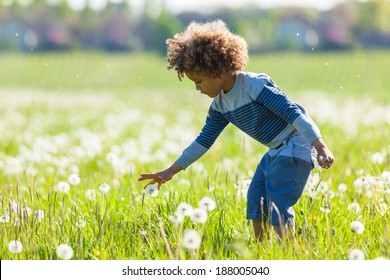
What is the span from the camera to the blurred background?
165 ft

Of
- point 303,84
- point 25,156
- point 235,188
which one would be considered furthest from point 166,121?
point 303,84

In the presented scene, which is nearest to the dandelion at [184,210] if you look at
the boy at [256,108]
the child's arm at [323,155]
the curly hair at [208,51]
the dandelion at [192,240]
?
the dandelion at [192,240]

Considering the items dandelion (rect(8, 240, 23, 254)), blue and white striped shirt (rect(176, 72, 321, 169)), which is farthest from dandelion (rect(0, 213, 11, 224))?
blue and white striped shirt (rect(176, 72, 321, 169))

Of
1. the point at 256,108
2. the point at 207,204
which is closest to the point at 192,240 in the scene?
the point at 207,204

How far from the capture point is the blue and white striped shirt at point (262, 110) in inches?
173

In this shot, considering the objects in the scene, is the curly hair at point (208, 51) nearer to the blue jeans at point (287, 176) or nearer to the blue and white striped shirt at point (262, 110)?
the blue and white striped shirt at point (262, 110)

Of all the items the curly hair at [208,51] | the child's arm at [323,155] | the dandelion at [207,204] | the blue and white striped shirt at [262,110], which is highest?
the curly hair at [208,51]

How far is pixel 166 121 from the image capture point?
14688mm

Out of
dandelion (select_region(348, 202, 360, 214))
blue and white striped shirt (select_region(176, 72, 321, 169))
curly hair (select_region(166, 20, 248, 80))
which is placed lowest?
dandelion (select_region(348, 202, 360, 214))

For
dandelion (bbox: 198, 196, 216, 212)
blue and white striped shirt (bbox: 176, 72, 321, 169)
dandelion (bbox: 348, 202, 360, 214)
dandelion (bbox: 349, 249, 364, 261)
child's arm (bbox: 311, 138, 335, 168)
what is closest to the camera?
dandelion (bbox: 349, 249, 364, 261)

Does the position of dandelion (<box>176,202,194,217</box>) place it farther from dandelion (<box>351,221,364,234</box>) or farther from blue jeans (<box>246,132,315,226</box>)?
dandelion (<box>351,221,364,234</box>)

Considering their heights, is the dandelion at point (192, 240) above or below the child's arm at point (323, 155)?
below
